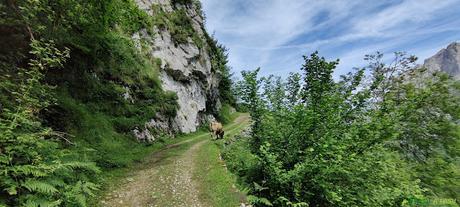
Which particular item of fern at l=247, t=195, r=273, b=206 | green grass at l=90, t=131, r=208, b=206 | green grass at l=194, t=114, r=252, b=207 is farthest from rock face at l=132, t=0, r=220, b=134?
fern at l=247, t=195, r=273, b=206

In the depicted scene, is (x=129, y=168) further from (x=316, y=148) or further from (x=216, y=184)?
(x=316, y=148)

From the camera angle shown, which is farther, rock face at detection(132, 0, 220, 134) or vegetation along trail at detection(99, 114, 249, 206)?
rock face at detection(132, 0, 220, 134)

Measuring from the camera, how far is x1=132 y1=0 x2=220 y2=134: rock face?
30.7m

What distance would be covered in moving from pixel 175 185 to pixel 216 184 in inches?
69.6

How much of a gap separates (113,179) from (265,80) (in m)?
8.27

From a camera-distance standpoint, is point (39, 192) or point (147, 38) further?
point (147, 38)

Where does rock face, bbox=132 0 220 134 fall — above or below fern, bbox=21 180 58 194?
above

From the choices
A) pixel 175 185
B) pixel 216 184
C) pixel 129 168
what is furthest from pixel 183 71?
pixel 216 184

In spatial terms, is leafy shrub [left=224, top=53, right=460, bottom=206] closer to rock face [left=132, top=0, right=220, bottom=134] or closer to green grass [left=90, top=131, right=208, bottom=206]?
green grass [left=90, top=131, right=208, bottom=206]

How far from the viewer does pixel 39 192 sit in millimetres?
6520

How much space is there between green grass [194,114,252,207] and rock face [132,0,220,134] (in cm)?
1040

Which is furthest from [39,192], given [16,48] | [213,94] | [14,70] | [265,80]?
[213,94]

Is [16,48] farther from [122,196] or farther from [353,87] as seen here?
[353,87]

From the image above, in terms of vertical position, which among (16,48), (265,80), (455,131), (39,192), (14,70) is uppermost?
(16,48)
